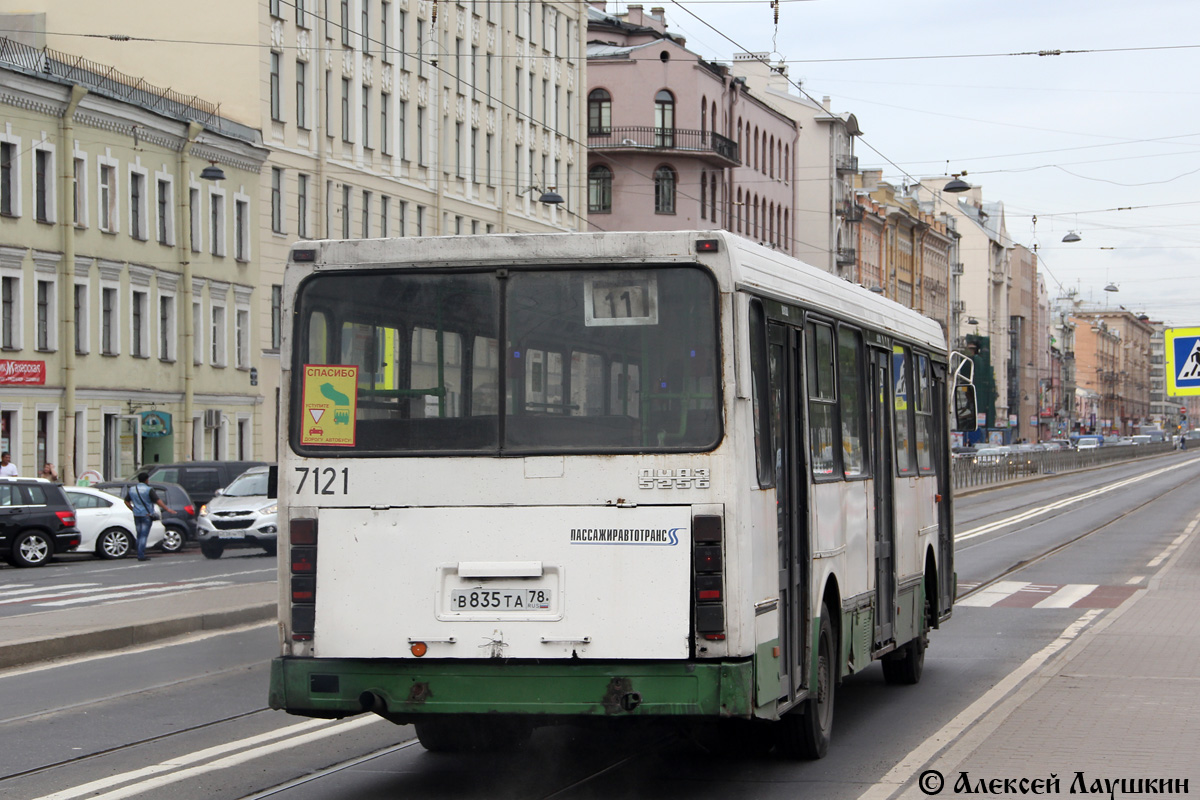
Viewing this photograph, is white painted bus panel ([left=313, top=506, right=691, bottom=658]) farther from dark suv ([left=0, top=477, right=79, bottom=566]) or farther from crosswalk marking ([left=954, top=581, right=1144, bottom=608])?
dark suv ([left=0, top=477, right=79, bottom=566])

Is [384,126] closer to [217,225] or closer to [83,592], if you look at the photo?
[217,225]

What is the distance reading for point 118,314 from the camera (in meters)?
43.2

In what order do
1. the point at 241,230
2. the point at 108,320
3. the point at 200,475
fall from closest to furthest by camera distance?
the point at 200,475
the point at 108,320
the point at 241,230

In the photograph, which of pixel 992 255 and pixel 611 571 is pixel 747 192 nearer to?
pixel 992 255

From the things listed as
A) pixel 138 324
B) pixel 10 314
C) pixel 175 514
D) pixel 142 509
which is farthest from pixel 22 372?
pixel 142 509

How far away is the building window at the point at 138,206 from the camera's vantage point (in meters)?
44.1

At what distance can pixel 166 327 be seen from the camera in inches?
1804

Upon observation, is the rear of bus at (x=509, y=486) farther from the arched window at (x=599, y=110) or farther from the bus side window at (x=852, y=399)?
the arched window at (x=599, y=110)

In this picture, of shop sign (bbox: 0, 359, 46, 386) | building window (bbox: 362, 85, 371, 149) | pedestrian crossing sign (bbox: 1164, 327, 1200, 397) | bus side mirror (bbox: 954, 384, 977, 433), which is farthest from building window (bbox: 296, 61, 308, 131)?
bus side mirror (bbox: 954, 384, 977, 433)

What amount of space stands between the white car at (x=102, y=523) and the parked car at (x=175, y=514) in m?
2.11

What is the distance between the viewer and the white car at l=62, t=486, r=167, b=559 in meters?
30.8

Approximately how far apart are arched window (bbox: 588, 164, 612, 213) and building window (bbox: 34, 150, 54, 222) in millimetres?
38723

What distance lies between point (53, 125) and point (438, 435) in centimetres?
3551

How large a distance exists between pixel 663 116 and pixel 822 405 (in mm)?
69656
